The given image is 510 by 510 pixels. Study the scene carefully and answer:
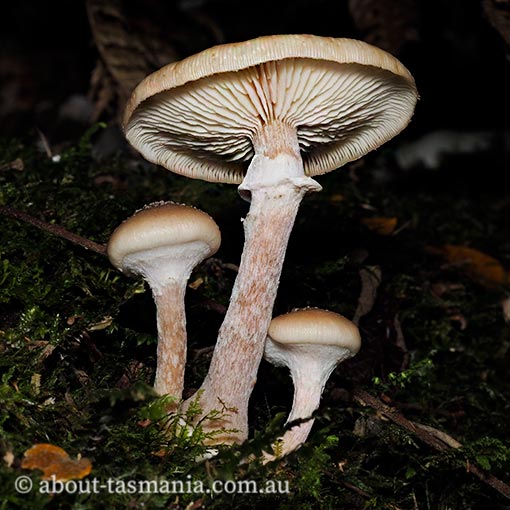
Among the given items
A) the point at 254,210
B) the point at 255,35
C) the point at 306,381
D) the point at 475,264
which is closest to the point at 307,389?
the point at 306,381

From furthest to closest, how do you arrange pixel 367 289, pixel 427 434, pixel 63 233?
pixel 367 289, pixel 63 233, pixel 427 434

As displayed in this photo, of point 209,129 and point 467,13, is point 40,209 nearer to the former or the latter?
point 209,129

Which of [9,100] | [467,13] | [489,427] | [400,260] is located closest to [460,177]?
[467,13]

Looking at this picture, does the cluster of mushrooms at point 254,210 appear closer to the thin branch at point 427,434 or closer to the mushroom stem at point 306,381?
the mushroom stem at point 306,381

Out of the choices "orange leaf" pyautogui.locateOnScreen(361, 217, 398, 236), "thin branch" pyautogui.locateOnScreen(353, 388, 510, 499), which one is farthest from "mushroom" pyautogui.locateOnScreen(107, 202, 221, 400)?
"orange leaf" pyautogui.locateOnScreen(361, 217, 398, 236)

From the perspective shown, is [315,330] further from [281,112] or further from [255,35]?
[255,35]

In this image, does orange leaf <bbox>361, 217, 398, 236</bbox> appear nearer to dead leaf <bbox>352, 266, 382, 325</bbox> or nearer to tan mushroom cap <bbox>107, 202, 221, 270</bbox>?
dead leaf <bbox>352, 266, 382, 325</bbox>
